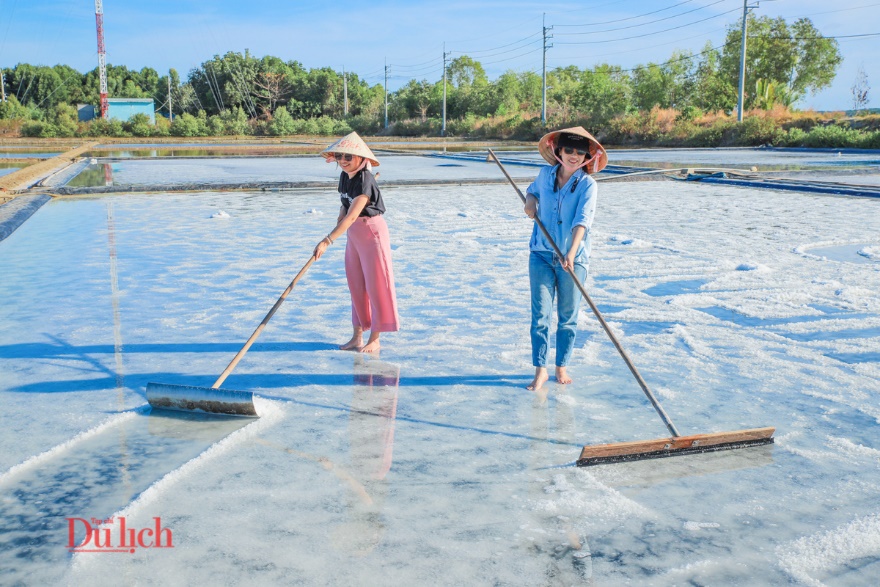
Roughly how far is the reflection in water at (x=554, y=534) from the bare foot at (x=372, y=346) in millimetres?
1270

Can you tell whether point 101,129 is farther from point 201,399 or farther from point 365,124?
point 201,399

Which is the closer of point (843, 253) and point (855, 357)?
point (855, 357)

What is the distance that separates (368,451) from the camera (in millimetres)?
2889

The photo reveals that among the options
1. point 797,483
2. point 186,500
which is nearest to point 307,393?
point 186,500

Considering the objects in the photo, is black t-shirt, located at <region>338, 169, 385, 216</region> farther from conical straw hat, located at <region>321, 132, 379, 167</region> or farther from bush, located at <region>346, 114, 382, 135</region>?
bush, located at <region>346, 114, 382, 135</region>

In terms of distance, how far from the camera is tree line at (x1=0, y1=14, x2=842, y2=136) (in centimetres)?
4362

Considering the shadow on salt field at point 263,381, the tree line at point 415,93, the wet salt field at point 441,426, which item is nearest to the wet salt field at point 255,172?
the wet salt field at point 441,426

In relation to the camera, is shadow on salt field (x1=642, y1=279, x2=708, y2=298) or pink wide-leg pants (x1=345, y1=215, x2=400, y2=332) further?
shadow on salt field (x1=642, y1=279, x2=708, y2=298)

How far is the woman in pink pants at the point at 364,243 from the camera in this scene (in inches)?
154

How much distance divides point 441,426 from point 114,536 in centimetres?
128

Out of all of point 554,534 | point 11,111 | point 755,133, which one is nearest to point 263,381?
point 554,534

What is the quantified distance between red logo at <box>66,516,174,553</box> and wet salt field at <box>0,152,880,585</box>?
0.03 meters

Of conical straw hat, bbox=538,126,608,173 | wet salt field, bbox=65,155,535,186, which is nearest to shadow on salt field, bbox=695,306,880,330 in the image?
conical straw hat, bbox=538,126,608,173

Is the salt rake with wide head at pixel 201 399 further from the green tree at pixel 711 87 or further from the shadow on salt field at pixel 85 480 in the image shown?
the green tree at pixel 711 87
